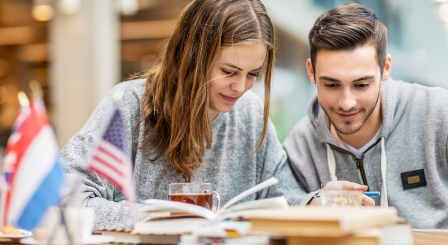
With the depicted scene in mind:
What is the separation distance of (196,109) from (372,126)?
704 millimetres

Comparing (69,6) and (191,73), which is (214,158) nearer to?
(191,73)

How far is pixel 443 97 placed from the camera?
6.89ft

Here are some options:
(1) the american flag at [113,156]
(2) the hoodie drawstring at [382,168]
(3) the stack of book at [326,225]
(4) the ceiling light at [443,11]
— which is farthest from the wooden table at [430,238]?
(4) the ceiling light at [443,11]

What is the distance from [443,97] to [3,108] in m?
4.50

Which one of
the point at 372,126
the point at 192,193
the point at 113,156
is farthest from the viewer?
the point at 372,126

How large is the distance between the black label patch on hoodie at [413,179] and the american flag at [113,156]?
1327 mm

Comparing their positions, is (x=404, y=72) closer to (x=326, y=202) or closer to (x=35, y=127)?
(x=326, y=202)

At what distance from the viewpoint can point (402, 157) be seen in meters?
2.10

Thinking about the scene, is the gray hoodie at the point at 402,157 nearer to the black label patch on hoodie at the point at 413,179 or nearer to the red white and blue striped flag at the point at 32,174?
the black label patch on hoodie at the point at 413,179

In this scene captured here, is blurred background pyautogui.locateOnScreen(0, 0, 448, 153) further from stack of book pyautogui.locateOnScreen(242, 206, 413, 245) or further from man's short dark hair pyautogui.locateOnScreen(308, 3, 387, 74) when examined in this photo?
stack of book pyautogui.locateOnScreen(242, 206, 413, 245)

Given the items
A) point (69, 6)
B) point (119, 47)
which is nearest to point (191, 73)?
point (119, 47)

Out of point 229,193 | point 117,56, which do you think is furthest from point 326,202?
point 117,56

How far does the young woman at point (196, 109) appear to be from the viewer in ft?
6.13

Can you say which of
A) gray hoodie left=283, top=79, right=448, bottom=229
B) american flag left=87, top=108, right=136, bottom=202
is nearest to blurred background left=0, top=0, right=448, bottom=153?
gray hoodie left=283, top=79, right=448, bottom=229
